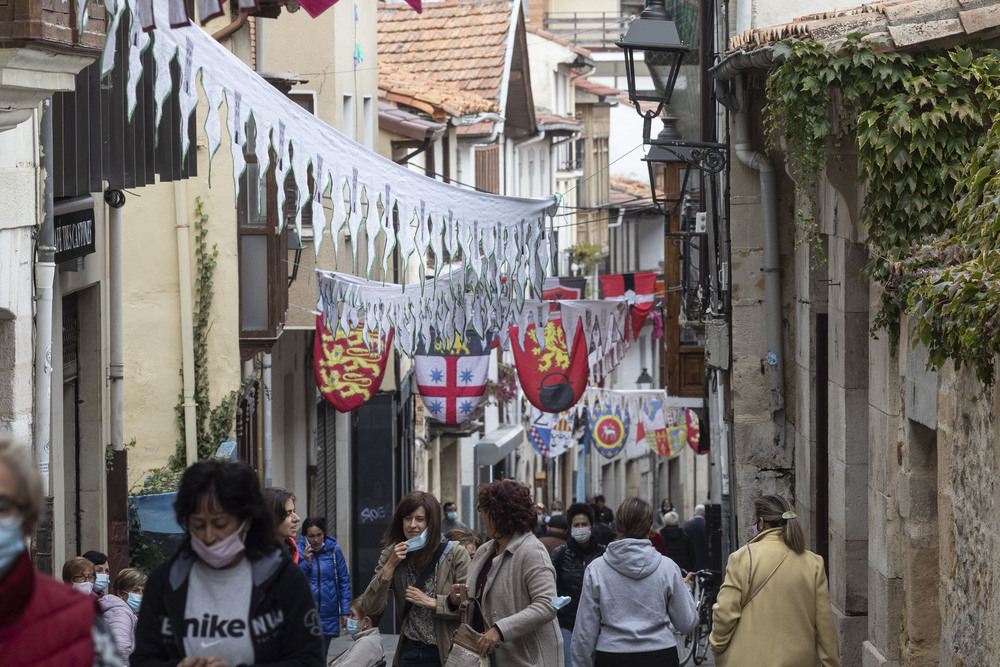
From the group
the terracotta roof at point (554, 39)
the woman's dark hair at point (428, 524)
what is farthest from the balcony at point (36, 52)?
the terracotta roof at point (554, 39)

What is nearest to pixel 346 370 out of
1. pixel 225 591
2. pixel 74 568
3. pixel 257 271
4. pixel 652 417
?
pixel 257 271

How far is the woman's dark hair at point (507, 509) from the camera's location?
23.2ft

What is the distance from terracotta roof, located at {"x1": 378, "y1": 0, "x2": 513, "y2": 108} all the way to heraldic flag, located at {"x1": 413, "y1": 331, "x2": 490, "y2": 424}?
12634 mm

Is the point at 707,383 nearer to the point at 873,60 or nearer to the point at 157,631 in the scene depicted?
the point at 873,60

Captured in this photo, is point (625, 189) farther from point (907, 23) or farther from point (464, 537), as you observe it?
point (907, 23)

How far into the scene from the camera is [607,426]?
29312mm

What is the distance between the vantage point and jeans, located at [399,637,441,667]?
286 inches

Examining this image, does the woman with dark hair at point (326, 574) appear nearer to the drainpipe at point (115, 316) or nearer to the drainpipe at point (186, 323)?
the drainpipe at point (115, 316)

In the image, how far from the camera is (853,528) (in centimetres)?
918

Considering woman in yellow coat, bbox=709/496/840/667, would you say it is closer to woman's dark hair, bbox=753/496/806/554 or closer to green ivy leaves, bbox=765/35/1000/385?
woman's dark hair, bbox=753/496/806/554

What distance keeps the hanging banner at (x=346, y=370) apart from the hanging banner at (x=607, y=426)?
12.0 m

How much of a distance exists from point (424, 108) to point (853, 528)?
17.4 m

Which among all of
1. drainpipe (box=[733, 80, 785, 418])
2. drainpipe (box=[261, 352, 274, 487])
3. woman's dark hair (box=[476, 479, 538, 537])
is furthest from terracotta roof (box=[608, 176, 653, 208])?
woman's dark hair (box=[476, 479, 538, 537])

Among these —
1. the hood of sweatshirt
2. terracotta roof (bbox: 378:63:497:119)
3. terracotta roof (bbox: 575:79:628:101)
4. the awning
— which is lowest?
the awning
